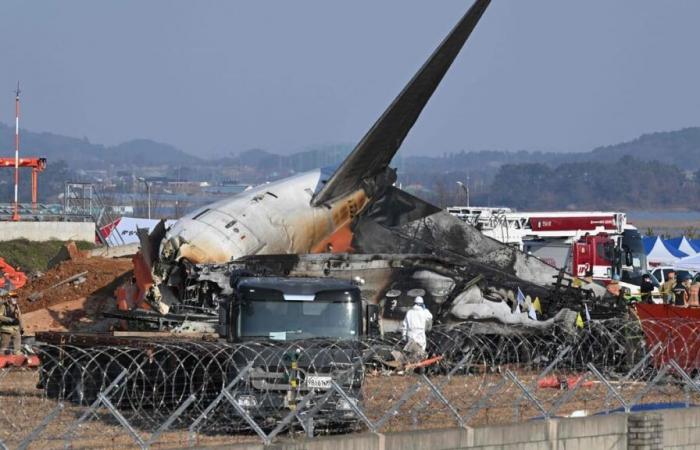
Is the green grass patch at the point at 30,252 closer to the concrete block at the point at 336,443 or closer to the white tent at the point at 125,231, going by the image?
the white tent at the point at 125,231

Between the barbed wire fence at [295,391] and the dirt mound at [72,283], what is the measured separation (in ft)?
37.4

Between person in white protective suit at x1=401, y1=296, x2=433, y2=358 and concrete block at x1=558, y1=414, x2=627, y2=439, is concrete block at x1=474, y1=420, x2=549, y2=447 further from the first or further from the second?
person in white protective suit at x1=401, y1=296, x2=433, y2=358

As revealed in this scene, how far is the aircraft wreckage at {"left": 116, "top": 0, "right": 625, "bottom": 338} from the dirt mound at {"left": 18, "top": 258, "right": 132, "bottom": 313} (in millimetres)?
3021

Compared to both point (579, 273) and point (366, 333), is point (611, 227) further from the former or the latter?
point (366, 333)

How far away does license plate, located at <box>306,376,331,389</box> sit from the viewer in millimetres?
19922

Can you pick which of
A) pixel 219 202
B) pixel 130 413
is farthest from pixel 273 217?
pixel 130 413

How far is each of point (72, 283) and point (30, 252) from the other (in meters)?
31.5

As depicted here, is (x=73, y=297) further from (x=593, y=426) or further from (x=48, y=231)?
(x=48, y=231)

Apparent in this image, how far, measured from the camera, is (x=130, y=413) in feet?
64.1

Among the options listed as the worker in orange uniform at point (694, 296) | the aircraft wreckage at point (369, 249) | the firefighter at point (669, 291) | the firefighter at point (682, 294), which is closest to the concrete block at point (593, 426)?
the aircraft wreckage at point (369, 249)

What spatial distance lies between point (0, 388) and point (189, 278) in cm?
866

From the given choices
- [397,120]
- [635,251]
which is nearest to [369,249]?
[397,120]

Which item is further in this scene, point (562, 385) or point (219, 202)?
point (219, 202)

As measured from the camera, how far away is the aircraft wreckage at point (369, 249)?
104ft
